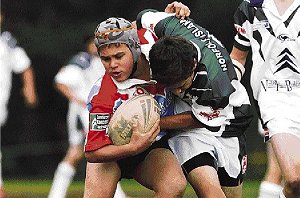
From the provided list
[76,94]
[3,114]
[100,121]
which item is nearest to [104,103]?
[100,121]

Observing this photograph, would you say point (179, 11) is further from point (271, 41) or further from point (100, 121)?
point (271, 41)

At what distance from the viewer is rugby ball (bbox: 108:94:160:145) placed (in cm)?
651

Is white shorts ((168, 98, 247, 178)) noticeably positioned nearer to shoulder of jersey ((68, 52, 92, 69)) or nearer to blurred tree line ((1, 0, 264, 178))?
shoulder of jersey ((68, 52, 92, 69))

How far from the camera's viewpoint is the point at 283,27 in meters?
7.82

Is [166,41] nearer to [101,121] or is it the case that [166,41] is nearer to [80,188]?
[101,121]

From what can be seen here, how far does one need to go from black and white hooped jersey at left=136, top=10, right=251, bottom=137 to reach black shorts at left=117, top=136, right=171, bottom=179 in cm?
29

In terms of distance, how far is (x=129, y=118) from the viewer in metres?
6.52

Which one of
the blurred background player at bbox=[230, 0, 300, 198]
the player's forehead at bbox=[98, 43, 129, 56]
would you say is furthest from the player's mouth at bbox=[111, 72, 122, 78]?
the blurred background player at bbox=[230, 0, 300, 198]

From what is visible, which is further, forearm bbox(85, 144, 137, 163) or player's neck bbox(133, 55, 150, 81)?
player's neck bbox(133, 55, 150, 81)

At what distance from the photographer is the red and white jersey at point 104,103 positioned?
21.7 feet

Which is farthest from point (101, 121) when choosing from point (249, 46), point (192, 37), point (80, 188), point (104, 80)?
point (80, 188)

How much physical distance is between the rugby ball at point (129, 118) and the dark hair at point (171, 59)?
186 mm

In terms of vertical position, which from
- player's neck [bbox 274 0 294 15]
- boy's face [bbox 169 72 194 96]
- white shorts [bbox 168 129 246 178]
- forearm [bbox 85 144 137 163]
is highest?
boy's face [bbox 169 72 194 96]

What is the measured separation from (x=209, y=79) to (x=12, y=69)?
19.9ft
